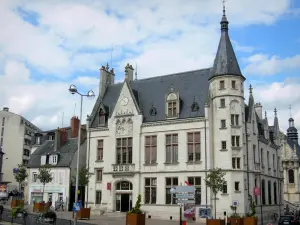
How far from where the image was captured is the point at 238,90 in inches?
1822

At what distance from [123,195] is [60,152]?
15190mm

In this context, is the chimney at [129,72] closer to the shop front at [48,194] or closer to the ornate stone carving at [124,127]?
the ornate stone carving at [124,127]

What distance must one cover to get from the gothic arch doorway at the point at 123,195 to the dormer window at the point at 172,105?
1046cm

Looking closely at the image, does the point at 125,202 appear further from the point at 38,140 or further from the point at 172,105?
the point at 38,140

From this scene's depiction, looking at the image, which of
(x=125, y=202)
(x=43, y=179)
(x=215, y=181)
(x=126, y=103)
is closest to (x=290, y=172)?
(x=125, y=202)

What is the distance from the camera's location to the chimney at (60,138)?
61.5 m

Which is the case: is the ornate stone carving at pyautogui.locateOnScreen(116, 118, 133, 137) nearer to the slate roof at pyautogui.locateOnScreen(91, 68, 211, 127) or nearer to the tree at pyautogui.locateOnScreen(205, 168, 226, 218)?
the slate roof at pyautogui.locateOnScreen(91, 68, 211, 127)

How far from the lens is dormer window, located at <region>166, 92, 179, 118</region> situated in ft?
160

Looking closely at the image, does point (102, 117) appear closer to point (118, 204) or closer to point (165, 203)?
point (118, 204)

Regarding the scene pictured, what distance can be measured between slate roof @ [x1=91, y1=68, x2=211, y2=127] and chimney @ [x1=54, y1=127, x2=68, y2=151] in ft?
30.2

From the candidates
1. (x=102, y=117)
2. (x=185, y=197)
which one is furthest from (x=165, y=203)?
(x=185, y=197)

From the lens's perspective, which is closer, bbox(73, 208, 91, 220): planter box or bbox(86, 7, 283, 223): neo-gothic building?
bbox(73, 208, 91, 220): planter box

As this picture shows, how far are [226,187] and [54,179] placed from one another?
Answer: 27.3m

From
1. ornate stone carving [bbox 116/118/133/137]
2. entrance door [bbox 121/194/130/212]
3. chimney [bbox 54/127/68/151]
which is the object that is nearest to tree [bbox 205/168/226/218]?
entrance door [bbox 121/194/130/212]
